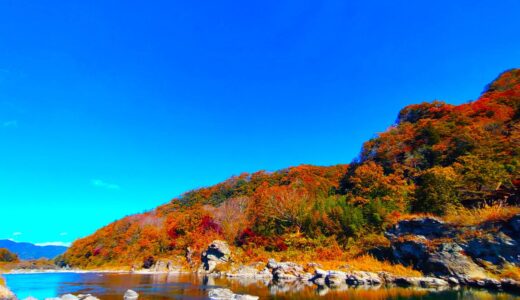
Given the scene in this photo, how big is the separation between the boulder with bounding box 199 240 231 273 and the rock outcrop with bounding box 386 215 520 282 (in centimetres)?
2567

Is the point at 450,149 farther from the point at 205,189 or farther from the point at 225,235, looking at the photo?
the point at 205,189

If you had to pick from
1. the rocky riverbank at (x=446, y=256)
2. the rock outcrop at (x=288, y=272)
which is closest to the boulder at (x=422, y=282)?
the rocky riverbank at (x=446, y=256)

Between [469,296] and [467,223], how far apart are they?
8408 millimetres

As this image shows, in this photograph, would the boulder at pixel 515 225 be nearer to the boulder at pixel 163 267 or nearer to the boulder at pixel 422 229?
the boulder at pixel 422 229

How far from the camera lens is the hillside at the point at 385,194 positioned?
32656 millimetres

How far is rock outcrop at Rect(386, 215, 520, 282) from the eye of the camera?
22953 mm

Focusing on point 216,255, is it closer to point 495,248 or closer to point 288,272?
point 288,272

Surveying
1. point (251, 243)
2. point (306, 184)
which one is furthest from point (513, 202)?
point (306, 184)

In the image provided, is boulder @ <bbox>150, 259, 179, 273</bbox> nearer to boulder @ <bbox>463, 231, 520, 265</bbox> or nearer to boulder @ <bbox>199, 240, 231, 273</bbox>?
boulder @ <bbox>199, 240, 231, 273</bbox>

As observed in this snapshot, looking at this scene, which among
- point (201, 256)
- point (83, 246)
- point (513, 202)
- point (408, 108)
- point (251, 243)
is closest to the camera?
point (513, 202)

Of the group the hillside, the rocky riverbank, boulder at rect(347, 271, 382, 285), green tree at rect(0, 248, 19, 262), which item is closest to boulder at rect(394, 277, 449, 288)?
the rocky riverbank

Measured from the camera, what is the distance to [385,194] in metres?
40.6

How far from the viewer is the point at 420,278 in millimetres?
26203

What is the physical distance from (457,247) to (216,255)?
3321 centimetres
